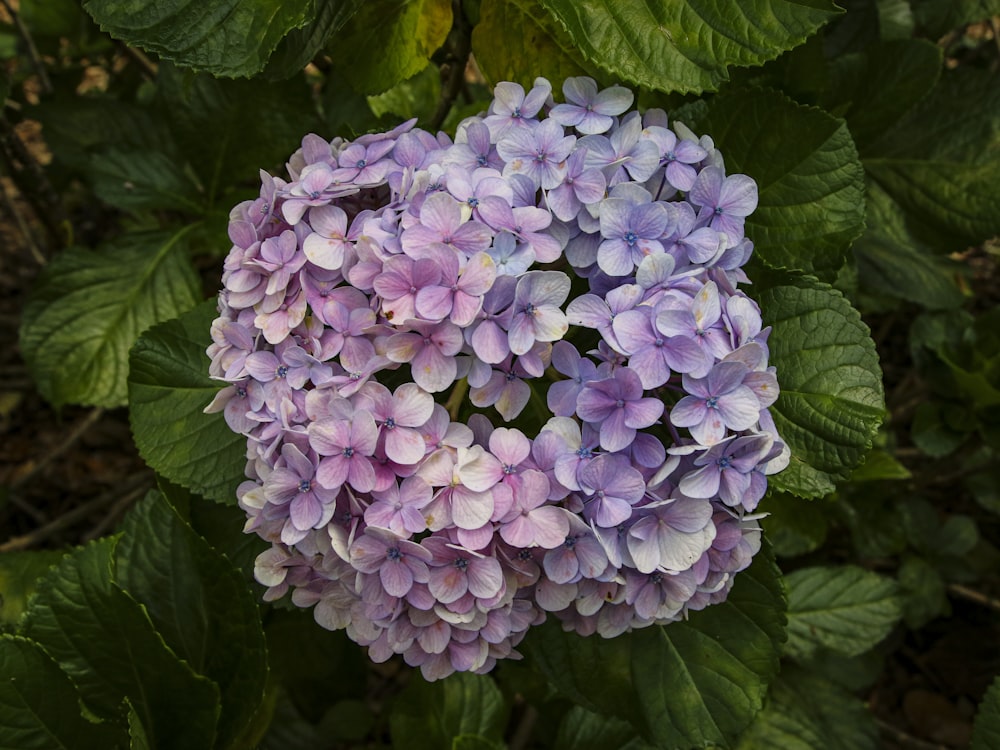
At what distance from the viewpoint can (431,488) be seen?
980mm

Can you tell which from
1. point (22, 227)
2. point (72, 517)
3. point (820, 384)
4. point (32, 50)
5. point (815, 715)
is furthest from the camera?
point (22, 227)

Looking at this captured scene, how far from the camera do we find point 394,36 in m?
1.31

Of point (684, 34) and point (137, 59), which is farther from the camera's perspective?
point (137, 59)

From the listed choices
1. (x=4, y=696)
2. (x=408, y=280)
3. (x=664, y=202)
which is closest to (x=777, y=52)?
(x=664, y=202)

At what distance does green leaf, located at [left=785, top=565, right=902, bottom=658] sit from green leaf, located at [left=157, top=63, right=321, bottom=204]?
1.42 metres

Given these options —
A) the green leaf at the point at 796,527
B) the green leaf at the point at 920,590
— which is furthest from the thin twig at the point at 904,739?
the green leaf at the point at 796,527

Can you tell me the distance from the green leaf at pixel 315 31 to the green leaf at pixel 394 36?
0.11 m

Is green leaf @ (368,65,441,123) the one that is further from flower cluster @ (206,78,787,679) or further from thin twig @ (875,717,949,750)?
thin twig @ (875,717,949,750)

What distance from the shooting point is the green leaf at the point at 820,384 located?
113 centimetres

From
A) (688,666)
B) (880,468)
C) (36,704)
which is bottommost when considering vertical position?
(880,468)

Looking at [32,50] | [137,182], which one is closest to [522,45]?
[137,182]

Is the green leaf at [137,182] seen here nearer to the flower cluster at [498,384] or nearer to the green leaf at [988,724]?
the flower cluster at [498,384]

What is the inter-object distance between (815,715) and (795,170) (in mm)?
1292

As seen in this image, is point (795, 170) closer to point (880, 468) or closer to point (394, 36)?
point (394, 36)
